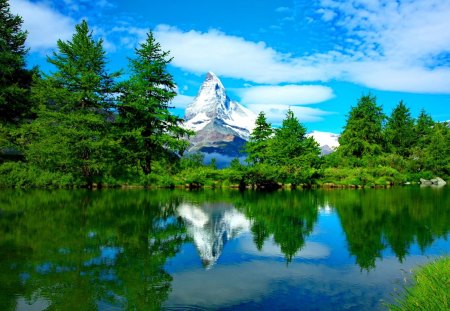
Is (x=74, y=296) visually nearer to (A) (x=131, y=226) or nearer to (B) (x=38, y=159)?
(A) (x=131, y=226)

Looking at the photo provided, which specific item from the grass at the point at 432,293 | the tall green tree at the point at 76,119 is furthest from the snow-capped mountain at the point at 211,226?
the tall green tree at the point at 76,119

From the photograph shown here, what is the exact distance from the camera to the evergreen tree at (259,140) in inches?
1829

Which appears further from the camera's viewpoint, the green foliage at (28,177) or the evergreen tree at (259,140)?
the evergreen tree at (259,140)

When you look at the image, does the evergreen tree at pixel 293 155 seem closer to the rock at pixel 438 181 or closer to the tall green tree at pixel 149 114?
the tall green tree at pixel 149 114

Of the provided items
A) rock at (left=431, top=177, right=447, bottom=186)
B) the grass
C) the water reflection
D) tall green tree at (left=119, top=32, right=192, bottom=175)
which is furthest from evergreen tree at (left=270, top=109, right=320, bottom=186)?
the grass

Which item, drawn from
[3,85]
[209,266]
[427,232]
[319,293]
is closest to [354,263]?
[319,293]

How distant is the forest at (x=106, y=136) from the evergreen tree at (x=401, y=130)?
797 inches

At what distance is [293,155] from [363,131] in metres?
18.7

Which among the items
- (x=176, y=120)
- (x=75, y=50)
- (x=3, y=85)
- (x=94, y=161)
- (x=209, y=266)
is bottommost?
(x=209, y=266)

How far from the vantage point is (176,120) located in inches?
1433

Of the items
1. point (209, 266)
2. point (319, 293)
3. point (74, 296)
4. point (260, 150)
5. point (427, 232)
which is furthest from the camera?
point (260, 150)

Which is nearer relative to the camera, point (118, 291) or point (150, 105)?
point (118, 291)

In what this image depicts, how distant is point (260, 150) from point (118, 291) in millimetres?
40685

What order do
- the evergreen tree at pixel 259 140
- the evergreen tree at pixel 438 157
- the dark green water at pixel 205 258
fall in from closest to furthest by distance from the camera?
the dark green water at pixel 205 258 < the evergreen tree at pixel 259 140 < the evergreen tree at pixel 438 157
